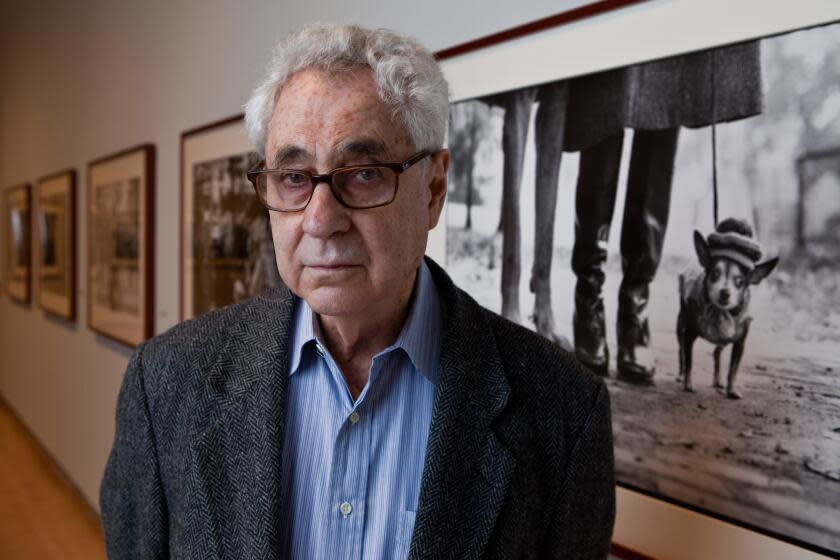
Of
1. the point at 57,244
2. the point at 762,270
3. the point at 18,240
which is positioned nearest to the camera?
the point at 762,270

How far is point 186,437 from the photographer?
1032 mm

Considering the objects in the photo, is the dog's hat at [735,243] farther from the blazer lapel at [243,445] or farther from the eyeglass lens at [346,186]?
the blazer lapel at [243,445]

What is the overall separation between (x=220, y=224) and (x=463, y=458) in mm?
1939

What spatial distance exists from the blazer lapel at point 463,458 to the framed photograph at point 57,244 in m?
4.16

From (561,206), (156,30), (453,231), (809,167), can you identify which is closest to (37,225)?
(156,30)

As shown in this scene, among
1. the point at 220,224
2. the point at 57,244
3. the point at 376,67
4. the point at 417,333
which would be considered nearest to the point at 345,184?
the point at 376,67

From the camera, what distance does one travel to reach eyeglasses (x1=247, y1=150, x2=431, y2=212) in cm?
93

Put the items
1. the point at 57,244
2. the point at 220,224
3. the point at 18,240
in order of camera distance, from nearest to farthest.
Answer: the point at 220,224
the point at 57,244
the point at 18,240

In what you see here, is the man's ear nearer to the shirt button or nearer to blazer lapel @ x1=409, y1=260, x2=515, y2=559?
blazer lapel @ x1=409, y1=260, x2=515, y2=559

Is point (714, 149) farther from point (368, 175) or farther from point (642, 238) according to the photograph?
point (368, 175)

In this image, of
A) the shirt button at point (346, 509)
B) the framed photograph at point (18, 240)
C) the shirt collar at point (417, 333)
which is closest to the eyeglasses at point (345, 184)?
the shirt collar at point (417, 333)

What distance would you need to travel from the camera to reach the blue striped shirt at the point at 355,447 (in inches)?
39.0

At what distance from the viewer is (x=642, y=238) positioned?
1239 mm

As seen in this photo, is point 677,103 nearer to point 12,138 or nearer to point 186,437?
point 186,437
